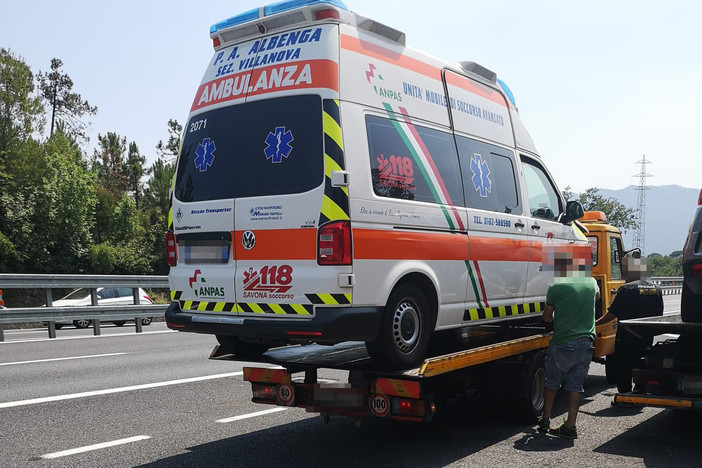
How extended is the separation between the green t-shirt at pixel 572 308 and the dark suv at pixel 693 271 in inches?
33.5

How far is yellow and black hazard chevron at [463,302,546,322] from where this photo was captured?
6.12 m

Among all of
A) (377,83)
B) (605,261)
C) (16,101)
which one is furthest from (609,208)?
(377,83)

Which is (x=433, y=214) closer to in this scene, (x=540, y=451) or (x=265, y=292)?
(x=265, y=292)

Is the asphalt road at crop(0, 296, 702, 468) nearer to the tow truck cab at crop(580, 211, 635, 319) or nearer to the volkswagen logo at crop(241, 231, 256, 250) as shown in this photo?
the tow truck cab at crop(580, 211, 635, 319)

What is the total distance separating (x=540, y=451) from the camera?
217 inches

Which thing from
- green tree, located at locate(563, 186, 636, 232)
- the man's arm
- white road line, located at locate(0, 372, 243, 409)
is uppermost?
green tree, located at locate(563, 186, 636, 232)

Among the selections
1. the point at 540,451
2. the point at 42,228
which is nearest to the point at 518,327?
the point at 540,451

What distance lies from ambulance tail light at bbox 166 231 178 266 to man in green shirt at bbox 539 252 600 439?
3.38 m

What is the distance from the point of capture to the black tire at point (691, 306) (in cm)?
644

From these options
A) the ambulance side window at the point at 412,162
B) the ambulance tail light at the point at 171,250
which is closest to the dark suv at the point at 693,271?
the ambulance side window at the point at 412,162

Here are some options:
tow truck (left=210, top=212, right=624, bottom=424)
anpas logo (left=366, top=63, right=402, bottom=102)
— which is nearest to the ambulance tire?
tow truck (left=210, top=212, right=624, bottom=424)

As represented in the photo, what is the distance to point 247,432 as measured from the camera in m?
6.14

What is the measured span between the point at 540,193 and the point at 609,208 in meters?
67.8

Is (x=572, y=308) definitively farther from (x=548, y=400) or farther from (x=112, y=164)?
(x=112, y=164)
